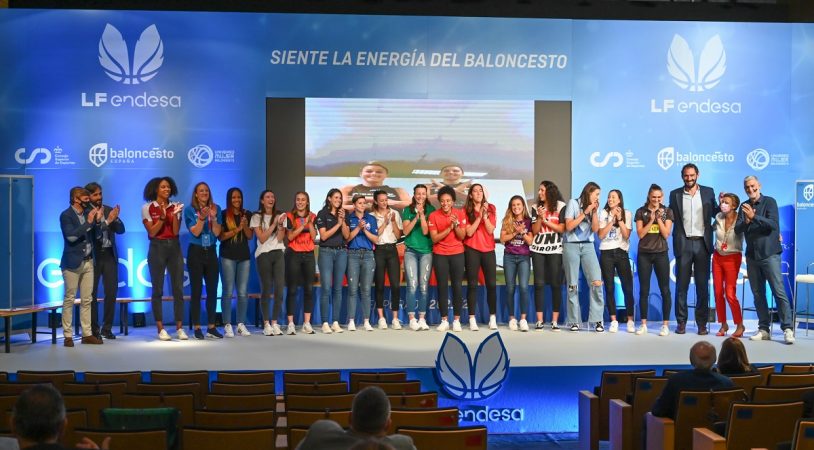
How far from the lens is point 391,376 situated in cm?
538

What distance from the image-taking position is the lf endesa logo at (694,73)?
10000 millimetres

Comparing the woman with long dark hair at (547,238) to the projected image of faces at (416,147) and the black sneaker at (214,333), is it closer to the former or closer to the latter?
the projected image of faces at (416,147)

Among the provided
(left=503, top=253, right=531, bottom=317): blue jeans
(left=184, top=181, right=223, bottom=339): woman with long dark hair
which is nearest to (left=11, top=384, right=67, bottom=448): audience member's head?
(left=184, top=181, right=223, bottom=339): woman with long dark hair

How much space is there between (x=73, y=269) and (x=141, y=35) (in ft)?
10.2

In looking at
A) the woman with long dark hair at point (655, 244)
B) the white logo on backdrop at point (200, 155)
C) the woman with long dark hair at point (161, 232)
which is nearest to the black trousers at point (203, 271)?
the woman with long dark hair at point (161, 232)

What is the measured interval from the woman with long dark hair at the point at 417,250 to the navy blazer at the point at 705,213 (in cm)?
242

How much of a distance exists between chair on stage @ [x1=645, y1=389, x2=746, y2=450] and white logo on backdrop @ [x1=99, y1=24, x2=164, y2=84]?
7312 mm

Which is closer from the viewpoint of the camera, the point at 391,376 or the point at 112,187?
the point at 391,376

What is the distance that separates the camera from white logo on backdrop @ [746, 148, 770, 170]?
1001 cm

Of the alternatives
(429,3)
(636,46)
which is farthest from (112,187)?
(636,46)

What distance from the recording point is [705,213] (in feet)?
27.1

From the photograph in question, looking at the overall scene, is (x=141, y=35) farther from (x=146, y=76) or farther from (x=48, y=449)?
(x=48, y=449)

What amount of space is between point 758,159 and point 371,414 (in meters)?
8.48

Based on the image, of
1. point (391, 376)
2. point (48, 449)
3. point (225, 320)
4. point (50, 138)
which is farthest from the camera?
point (50, 138)
